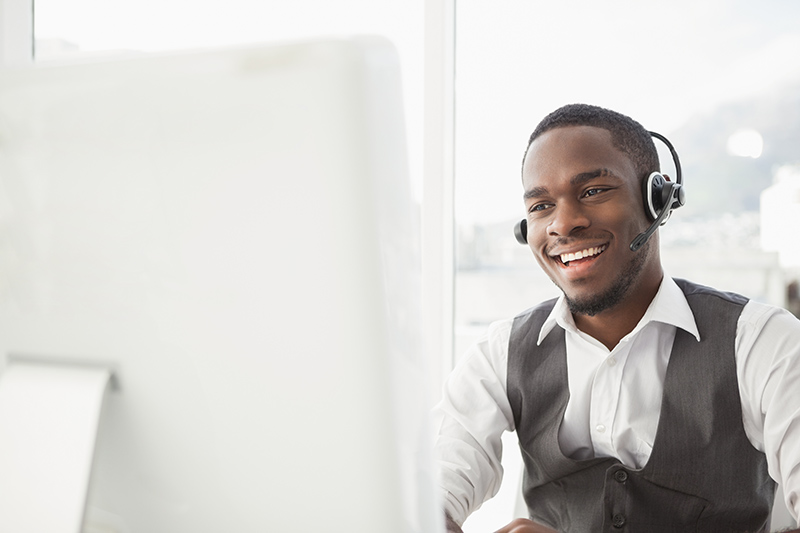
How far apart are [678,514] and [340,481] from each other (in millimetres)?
887

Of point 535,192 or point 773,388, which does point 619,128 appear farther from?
point 773,388

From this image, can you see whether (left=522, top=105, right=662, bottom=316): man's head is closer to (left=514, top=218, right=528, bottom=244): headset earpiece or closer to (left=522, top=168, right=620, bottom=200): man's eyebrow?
(left=522, top=168, right=620, bottom=200): man's eyebrow

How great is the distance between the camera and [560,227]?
1177 mm

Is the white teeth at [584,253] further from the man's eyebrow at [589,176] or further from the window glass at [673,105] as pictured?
the window glass at [673,105]

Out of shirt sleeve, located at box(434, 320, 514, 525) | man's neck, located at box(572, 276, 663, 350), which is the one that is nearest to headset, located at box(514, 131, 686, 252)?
man's neck, located at box(572, 276, 663, 350)

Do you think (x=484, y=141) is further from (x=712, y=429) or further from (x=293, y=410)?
(x=293, y=410)

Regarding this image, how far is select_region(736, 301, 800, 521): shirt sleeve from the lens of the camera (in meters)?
1.00

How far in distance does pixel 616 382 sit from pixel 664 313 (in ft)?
0.48

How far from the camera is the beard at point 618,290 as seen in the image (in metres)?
1.19

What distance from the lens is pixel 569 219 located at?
1171 millimetres

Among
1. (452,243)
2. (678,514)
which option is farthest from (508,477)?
(678,514)

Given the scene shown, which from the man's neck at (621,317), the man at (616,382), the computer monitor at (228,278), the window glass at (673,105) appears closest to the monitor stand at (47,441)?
the computer monitor at (228,278)

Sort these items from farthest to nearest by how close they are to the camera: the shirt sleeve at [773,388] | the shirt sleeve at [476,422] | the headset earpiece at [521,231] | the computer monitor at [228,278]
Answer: the headset earpiece at [521,231] < the shirt sleeve at [476,422] < the shirt sleeve at [773,388] < the computer monitor at [228,278]

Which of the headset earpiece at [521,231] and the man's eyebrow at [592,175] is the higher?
the man's eyebrow at [592,175]
